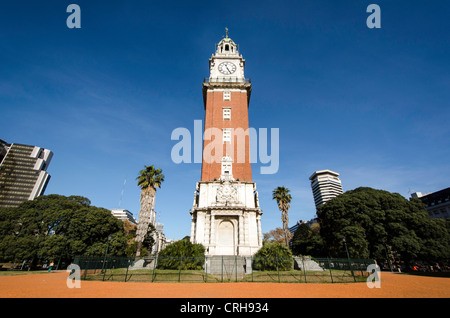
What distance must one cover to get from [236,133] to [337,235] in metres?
21.8

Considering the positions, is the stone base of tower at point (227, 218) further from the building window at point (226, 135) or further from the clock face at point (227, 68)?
the clock face at point (227, 68)

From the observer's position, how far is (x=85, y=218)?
32656 mm

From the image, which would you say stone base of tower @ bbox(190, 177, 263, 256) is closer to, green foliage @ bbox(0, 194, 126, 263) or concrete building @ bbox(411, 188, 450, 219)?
green foliage @ bbox(0, 194, 126, 263)

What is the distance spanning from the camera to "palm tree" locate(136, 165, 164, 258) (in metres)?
29.7

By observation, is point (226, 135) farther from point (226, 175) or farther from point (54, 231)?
point (54, 231)

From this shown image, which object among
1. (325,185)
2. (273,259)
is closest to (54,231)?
(273,259)

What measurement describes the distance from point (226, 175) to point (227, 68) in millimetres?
22718

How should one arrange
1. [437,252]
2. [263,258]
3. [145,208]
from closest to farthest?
1. [263,258]
2. [437,252]
3. [145,208]

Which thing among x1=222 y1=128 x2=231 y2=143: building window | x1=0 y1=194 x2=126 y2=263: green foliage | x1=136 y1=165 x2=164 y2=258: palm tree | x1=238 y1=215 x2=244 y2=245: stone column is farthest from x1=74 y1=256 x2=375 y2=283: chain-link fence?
x1=222 y1=128 x2=231 y2=143: building window

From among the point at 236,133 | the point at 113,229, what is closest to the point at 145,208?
the point at 113,229

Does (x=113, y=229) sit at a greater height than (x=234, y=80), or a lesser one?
lesser

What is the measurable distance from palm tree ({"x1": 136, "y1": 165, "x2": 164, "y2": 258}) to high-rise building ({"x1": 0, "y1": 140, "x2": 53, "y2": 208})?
102305 mm
